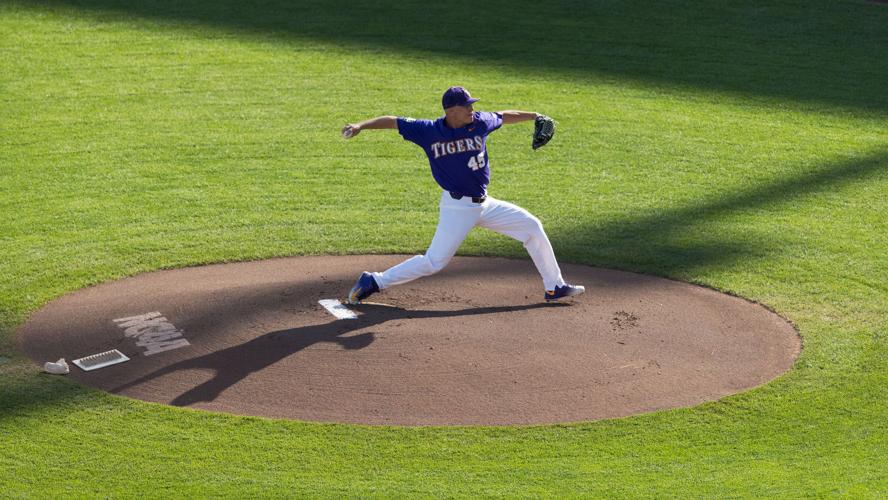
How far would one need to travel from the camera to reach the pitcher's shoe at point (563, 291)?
873 centimetres

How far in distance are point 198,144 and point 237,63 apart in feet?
9.14

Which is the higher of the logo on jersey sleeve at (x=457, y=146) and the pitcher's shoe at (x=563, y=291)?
the logo on jersey sleeve at (x=457, y=146)

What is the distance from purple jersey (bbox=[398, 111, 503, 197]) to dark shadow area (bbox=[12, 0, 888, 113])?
23.2 feet

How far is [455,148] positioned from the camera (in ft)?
27.0

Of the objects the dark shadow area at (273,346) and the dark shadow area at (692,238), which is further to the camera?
the dark shadow area at (692,238)

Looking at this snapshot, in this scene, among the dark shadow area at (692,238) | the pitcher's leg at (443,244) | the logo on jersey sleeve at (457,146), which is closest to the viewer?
the logo on jersey sleeve at (457,146)

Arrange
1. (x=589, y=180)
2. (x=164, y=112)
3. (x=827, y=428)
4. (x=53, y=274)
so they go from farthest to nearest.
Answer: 1. (x=164, y=112)
2. (x=589, y=180)
3. (x=53, y=274)
4. (x=827, y=428)

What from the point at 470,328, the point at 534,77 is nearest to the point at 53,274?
the point at 470,328

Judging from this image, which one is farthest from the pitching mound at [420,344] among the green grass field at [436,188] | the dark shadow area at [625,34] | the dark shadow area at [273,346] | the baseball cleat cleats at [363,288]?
the dark shadow area at [625,34]

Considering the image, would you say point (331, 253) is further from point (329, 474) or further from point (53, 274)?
point (329, 474)

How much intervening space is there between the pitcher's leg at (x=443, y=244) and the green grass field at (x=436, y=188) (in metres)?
1.70

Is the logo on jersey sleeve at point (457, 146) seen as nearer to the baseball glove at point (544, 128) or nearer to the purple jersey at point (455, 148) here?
the purple jersey at point (455, 148)

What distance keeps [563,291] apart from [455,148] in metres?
1.47

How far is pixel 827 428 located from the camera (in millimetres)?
6832
